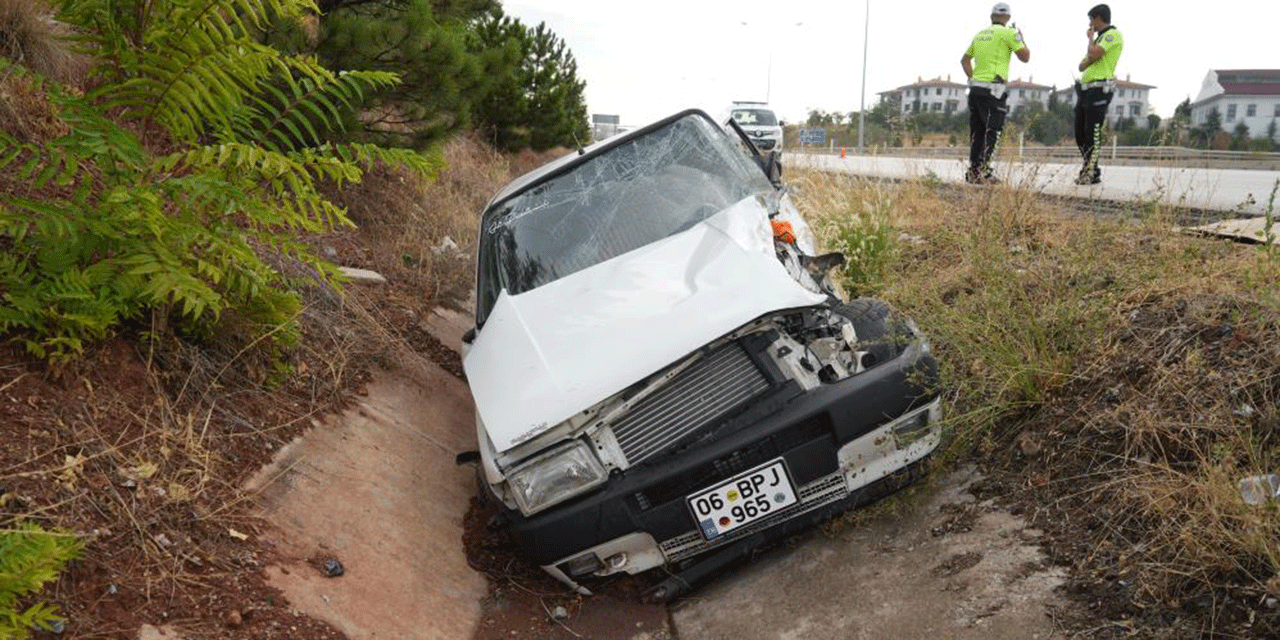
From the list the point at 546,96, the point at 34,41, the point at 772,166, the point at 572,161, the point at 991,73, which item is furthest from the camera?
the point at 546,96

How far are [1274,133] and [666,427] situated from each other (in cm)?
3654

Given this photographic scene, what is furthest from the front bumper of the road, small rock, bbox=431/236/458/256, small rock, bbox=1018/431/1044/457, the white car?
the white car

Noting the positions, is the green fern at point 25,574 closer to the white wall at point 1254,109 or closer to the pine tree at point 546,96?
the pine tree at point 546,96

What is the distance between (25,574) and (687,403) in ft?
7.56

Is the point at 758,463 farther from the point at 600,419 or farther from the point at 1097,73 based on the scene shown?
the point at 1097,73

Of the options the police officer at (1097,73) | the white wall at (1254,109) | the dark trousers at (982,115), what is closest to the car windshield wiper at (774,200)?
the dark trousers at (982,115)

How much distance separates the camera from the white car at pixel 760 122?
89.0ft

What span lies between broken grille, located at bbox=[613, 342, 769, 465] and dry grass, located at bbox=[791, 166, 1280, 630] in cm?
92

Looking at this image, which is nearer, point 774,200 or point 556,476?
point 556,476

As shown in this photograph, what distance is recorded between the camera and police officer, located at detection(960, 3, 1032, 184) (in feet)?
33.6

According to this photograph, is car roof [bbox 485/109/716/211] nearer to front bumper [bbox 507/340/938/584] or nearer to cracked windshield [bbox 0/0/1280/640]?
cracked windshield [bbox 0/0/1280/640]

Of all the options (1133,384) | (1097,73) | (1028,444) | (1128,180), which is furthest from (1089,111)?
(1028,444)

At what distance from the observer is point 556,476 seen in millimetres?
3959

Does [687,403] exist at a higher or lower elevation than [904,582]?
higher
